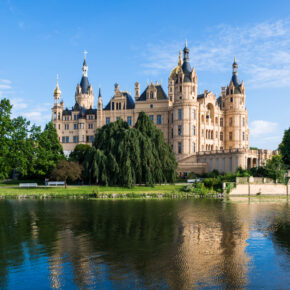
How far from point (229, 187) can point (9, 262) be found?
3493cm

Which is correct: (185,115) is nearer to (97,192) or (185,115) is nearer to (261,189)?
(261,189)

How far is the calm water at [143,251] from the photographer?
11.3 m

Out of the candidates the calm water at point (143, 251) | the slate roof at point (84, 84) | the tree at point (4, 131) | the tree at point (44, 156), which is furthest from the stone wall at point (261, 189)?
the slate roof at point (84, 84)

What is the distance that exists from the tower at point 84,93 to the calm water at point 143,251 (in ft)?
229

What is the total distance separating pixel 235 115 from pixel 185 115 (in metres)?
13.6

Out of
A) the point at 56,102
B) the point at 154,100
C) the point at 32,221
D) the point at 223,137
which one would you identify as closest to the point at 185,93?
the point at 154,100

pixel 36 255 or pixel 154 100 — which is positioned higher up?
pixel 154 100

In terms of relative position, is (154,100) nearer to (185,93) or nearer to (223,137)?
(185,93)

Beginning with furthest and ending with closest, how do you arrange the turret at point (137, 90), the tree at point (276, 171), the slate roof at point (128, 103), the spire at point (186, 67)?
the slate roof at point (128, 103), the turret at point (137, 90), the spire at point (186, 67), the tree at point (276, 171)

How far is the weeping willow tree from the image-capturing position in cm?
4444

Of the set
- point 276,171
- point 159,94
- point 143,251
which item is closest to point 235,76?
point 159,94

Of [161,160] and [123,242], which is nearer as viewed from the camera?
[123,242]

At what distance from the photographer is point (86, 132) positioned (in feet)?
276

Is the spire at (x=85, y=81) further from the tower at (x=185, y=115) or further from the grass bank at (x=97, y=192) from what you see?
the grass bank at (x=97, y=192)
